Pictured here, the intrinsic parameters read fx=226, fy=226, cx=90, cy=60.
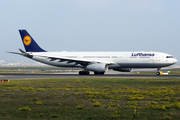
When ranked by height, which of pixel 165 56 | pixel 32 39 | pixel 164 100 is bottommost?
pixel 164 100

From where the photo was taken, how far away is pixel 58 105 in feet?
40.3

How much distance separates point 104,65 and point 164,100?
86.6 ft

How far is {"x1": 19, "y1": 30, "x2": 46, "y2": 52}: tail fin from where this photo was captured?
4772cm

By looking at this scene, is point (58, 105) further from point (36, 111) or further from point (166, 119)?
point (166, 119)

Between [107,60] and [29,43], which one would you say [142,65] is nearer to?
[107,60]

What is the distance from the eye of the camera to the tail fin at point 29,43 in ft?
157

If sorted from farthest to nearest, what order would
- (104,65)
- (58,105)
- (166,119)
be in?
1. (104,65)
2. (58,105)
3. (166,119)

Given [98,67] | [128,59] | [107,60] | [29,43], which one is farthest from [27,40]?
[128,59]

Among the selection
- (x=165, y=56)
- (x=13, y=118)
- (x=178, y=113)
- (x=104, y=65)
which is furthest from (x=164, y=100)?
(x=165, y=56)

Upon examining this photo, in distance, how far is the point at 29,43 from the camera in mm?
47719

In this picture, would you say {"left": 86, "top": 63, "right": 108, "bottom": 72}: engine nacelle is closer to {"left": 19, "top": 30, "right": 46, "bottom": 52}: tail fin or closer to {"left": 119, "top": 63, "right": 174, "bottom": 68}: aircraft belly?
{"left": 119, "top": 63, "right": 174, "bottom": 68}: aircraft belly

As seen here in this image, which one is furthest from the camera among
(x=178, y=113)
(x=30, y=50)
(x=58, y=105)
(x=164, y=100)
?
(x=30, y=50)

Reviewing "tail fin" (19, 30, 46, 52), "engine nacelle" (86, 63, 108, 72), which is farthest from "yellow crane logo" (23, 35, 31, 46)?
"engine nacelle" (86, 63, 108, 72)

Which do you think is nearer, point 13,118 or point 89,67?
point 13,118
